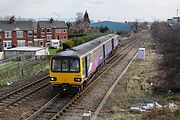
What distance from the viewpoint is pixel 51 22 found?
80875 millimetres

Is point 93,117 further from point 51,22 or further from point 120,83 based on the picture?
point 51,22

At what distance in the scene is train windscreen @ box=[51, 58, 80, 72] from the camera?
57.3ft

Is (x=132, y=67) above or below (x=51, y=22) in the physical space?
below

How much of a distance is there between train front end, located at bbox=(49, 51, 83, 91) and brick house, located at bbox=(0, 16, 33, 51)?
169 feet

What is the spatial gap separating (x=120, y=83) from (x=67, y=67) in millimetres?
4806

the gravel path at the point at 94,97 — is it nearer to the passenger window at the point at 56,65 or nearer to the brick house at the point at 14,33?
the passenger window at the point at 56,65

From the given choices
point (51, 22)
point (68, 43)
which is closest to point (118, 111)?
point (68, 43)

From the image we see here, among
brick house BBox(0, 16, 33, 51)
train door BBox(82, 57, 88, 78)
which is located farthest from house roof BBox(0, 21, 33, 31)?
train door BBox(82, 57, 88, 78)

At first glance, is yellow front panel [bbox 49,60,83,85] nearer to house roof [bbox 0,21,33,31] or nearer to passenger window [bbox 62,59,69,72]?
passenger window [bbox 62,59,69,72]

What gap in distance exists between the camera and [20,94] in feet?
60.7

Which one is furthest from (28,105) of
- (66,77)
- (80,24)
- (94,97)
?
(80,24)

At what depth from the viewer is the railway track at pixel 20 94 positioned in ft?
53.9

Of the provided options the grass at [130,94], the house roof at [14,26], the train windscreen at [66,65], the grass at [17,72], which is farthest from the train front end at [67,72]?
the house roof at [14,26]

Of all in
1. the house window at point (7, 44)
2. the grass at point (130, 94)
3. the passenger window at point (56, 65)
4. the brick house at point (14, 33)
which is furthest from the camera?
the house window at point (7, 44)
